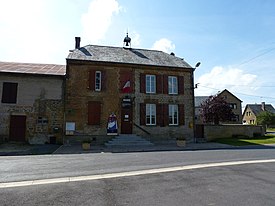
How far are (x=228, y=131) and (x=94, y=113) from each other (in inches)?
574

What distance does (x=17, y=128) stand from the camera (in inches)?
719

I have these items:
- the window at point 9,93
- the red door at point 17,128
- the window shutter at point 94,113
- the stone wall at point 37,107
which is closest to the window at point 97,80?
the window shutter at point 94,113

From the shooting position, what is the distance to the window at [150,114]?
20517 millimetres

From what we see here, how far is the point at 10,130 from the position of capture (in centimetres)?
1811

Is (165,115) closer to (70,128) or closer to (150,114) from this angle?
(150,114)

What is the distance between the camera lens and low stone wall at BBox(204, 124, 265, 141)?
23922 millimetres

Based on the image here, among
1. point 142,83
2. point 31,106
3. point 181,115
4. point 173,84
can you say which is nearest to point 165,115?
point 181,115

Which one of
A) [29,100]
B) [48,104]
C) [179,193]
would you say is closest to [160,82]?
[48,104]

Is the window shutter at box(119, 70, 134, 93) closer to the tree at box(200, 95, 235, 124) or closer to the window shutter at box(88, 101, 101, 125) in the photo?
the window shutter at box(88, 101, 101, 125)

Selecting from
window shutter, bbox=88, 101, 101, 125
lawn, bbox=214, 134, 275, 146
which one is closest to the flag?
window shutter, bbox=88, 101, 101, 125

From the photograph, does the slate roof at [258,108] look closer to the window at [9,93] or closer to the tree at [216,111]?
the tree at [216,111]

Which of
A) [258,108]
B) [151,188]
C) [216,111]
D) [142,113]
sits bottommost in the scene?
[151,188]

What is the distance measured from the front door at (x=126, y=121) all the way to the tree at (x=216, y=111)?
1550 centimetres

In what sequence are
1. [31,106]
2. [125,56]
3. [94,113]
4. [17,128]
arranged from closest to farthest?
[17,128], [31,106], [94,113], [125,56]
